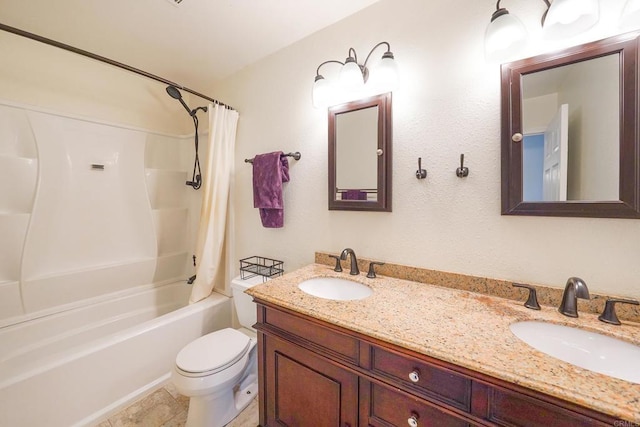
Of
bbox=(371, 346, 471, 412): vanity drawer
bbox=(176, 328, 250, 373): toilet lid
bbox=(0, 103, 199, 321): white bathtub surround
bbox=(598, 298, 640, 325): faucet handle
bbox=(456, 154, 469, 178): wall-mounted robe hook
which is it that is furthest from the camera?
bbox=(0, 103, 199, 321): white bathtub surround

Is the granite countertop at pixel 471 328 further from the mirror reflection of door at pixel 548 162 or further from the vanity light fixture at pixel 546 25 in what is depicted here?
the vanity light fixture at pixel 546 25

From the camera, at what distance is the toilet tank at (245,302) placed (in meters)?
1.60

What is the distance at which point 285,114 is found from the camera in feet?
5.50

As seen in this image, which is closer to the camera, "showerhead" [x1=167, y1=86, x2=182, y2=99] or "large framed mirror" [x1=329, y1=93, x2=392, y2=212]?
"large framed mirror" [x1=329, y1=93, x2=392, y2=212]

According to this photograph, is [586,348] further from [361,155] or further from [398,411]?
[361,155]

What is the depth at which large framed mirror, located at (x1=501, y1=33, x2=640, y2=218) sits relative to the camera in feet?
2.68

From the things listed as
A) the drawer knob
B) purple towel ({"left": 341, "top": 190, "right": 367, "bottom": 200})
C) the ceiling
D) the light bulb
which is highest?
the ceiling

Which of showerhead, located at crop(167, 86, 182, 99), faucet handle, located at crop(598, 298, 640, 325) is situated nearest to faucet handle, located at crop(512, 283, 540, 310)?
faucet handle, located at crop(598, 298, 640, 325)

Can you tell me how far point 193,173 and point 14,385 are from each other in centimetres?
178

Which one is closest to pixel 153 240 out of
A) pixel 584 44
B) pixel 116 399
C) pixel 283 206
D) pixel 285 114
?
pixel 116 399

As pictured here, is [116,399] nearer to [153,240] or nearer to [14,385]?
[14,385]

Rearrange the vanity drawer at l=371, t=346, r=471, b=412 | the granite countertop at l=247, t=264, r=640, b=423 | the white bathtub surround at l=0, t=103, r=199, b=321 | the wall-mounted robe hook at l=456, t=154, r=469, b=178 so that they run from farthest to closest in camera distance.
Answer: the white bathtub surround at l=0, t=103, r=199, b=321
the wall-mounted robe hook at l=456, t=154, r=469, b=178
the vanity drawer at l=371, t=346, r=471, b=412
the granite countertop at l=247, t=264, r=640, b=423

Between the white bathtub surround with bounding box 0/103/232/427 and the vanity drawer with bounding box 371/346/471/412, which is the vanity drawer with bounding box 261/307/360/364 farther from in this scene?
the white bathtub surround with bounding box 0/103/232/427

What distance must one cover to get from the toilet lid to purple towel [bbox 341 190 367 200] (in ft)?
3.31
